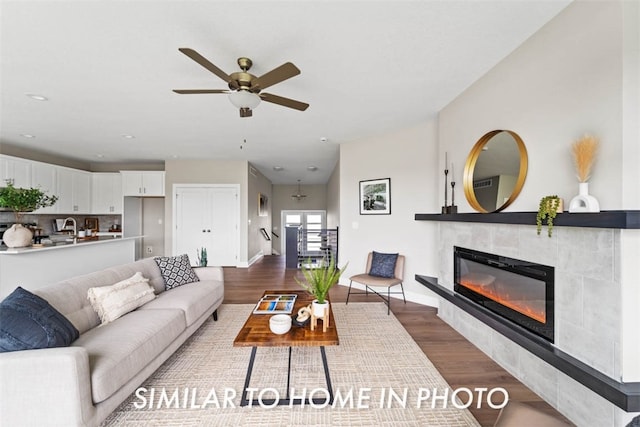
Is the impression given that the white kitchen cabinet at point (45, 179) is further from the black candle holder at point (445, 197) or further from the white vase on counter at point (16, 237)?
the black candle holder at point (445, 197)

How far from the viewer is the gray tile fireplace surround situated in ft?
4.53

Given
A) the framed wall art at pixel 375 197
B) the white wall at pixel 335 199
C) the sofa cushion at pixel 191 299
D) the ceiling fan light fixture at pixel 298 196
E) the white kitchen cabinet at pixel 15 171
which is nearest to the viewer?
the sofa cushion at pixel 191 299

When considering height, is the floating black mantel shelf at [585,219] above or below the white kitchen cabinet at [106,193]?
below

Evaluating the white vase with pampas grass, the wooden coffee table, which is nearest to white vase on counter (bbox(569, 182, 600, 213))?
the white vase with pampas grass

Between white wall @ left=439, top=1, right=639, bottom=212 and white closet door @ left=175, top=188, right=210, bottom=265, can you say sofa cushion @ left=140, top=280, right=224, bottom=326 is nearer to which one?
white wall @ left=439, top=1, right=639, bottom=212

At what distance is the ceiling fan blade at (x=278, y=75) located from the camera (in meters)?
1.79

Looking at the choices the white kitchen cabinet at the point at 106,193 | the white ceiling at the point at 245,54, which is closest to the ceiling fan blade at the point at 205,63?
the white ceiling at the point at 245,54

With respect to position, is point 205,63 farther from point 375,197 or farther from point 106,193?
point 106,193

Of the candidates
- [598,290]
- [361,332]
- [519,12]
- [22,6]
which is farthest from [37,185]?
[598,290]

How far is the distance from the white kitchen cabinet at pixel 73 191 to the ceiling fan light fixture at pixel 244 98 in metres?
5.83

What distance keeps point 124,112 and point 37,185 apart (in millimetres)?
3432

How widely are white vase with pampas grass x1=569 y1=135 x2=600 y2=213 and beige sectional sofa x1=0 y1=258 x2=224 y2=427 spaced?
2.90 meters

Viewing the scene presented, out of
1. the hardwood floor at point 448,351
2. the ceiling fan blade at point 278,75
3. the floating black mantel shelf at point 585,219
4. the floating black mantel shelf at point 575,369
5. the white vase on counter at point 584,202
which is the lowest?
the hardwood floor at point 448,351

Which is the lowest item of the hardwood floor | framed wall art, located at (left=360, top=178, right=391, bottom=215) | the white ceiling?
the hardwood floor
